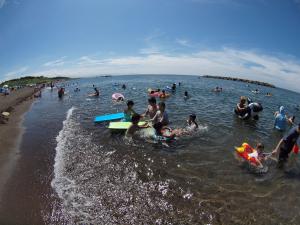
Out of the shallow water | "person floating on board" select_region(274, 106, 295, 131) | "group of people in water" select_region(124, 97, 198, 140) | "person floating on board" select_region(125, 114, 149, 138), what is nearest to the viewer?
the shallow water

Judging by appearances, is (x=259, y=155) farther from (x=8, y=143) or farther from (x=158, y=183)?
(x=8, y=143)

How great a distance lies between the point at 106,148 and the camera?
35.8ft

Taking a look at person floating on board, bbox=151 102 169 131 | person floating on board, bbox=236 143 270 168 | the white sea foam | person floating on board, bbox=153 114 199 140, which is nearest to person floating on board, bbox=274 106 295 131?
person floating on board, bbox=153 114 199 140

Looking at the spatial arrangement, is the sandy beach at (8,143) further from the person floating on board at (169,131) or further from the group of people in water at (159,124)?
the person floating on board at (169,131)

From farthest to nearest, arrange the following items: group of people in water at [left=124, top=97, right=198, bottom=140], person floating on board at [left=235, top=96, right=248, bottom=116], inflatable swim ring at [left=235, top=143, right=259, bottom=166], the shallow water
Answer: person floating on board at [left=235, top=96, right=248, bottom=116]
group of people in water at [left=124, top=97, right=198, bottom=140]
inflatable swim ring at [left=235, top=143, right=259, bottom=166]
the shallow water

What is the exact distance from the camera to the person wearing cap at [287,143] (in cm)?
937

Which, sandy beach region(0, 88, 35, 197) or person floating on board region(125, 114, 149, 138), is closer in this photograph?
sandy beach region(0, 88, 35, 197)

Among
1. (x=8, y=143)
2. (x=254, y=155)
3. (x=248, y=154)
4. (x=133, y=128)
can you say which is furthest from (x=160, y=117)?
(x=8, y=143)

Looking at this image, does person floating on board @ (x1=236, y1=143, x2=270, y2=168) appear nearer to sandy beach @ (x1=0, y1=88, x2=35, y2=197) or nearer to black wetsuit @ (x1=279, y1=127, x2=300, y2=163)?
black wetsuit @ (x1=279, y1=127, x2=300, y2=163)

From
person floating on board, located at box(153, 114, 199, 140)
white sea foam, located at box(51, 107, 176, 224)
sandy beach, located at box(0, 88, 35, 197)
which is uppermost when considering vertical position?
person floating on board, located at box(153, 114, 199, 140)

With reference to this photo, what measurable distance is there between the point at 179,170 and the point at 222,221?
283 centimetres

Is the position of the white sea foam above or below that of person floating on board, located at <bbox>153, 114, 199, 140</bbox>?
below

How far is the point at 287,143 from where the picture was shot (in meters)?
9.56

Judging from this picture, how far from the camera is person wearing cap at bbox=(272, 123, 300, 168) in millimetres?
9367
